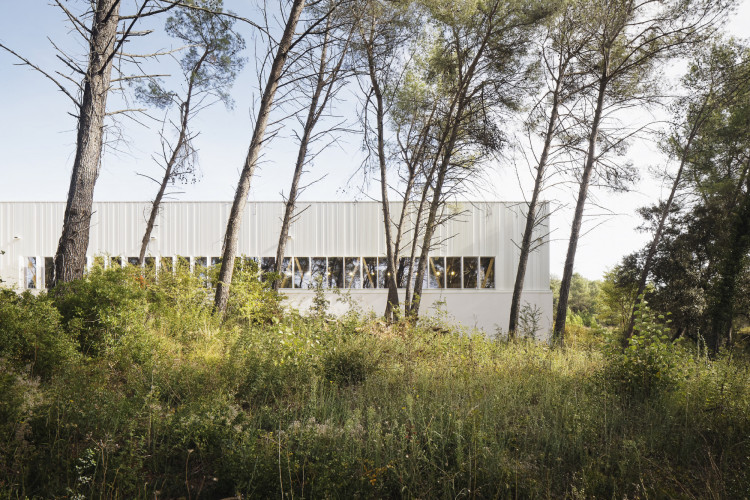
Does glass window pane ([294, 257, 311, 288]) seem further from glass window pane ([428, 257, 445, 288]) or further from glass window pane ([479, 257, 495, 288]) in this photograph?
glass window pane ([479, 257, 495, 288])

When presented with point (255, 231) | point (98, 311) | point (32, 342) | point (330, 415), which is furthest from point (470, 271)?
point (32, 342)

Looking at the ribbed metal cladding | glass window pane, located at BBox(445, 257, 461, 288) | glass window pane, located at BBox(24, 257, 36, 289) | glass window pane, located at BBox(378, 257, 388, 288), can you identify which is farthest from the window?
glass window pane, located at BBox(24, 257, 36, 289)

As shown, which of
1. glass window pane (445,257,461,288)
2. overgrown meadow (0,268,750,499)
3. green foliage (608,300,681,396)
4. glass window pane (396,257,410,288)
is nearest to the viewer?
overgrown meadow (0,268,750,499)

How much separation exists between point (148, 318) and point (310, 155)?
6.35 meters

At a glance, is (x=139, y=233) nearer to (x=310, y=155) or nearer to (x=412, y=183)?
(x=310, y=155)

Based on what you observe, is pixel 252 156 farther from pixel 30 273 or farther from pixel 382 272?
pixel 30 273

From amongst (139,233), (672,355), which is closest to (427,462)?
(672,355)

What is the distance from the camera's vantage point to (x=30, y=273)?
19.4 metres

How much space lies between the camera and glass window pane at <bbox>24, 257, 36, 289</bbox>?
763 inches

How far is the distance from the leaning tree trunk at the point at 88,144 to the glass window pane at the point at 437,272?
13.5m

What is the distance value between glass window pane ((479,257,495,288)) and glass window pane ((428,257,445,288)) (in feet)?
4.96

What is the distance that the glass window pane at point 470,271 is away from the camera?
1897cm

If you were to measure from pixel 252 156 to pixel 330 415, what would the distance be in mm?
5906

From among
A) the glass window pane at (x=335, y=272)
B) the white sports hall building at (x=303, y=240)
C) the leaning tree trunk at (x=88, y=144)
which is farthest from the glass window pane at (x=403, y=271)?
the leaning tree trunk at (x=88, y=144)
